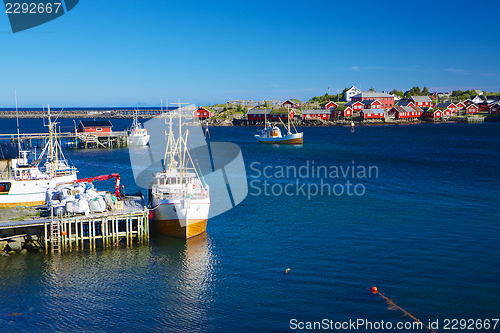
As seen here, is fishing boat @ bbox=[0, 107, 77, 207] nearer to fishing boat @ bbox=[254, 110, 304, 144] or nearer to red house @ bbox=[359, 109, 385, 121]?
fishing boat @ bbox=[254, 110, 304, 144]

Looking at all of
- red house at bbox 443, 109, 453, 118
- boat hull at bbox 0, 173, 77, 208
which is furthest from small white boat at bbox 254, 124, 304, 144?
red house at bbox 443, 109, 453, 118

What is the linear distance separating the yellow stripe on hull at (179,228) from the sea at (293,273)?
459 millimetres

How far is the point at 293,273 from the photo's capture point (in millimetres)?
20188

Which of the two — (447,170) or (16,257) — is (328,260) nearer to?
(16,257)

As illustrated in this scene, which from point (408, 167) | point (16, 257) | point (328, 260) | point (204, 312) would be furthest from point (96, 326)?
point (408, 167)

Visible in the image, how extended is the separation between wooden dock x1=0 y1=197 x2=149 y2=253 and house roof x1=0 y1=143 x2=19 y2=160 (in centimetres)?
1230

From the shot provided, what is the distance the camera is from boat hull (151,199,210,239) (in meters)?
24.3

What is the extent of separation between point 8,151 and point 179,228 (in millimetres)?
18016

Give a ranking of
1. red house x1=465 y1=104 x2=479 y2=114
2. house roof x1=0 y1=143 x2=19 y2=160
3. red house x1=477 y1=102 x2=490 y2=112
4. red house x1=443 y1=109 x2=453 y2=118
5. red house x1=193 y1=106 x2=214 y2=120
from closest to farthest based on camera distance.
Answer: house roof x1=0 y1=143 x2=19 y2=160 → red house x1=443 y1=109 x2=453 y2=118 → red house x1=193 y1=106 x2=214 y2=120 → red house x1=465 y1=104 x2=479 y2=114 → red house x1=477 y1=102 x2=490 y2=112

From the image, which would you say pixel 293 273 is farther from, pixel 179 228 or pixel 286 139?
pixel 286 139

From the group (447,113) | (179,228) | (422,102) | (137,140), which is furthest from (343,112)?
(179,228)

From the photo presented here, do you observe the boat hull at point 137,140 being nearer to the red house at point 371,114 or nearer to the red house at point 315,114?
the red house at point 315,114

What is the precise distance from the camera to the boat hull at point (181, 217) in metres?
24.3

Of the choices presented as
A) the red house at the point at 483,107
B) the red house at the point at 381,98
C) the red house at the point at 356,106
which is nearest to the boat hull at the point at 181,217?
the red house at the point at 356,106
